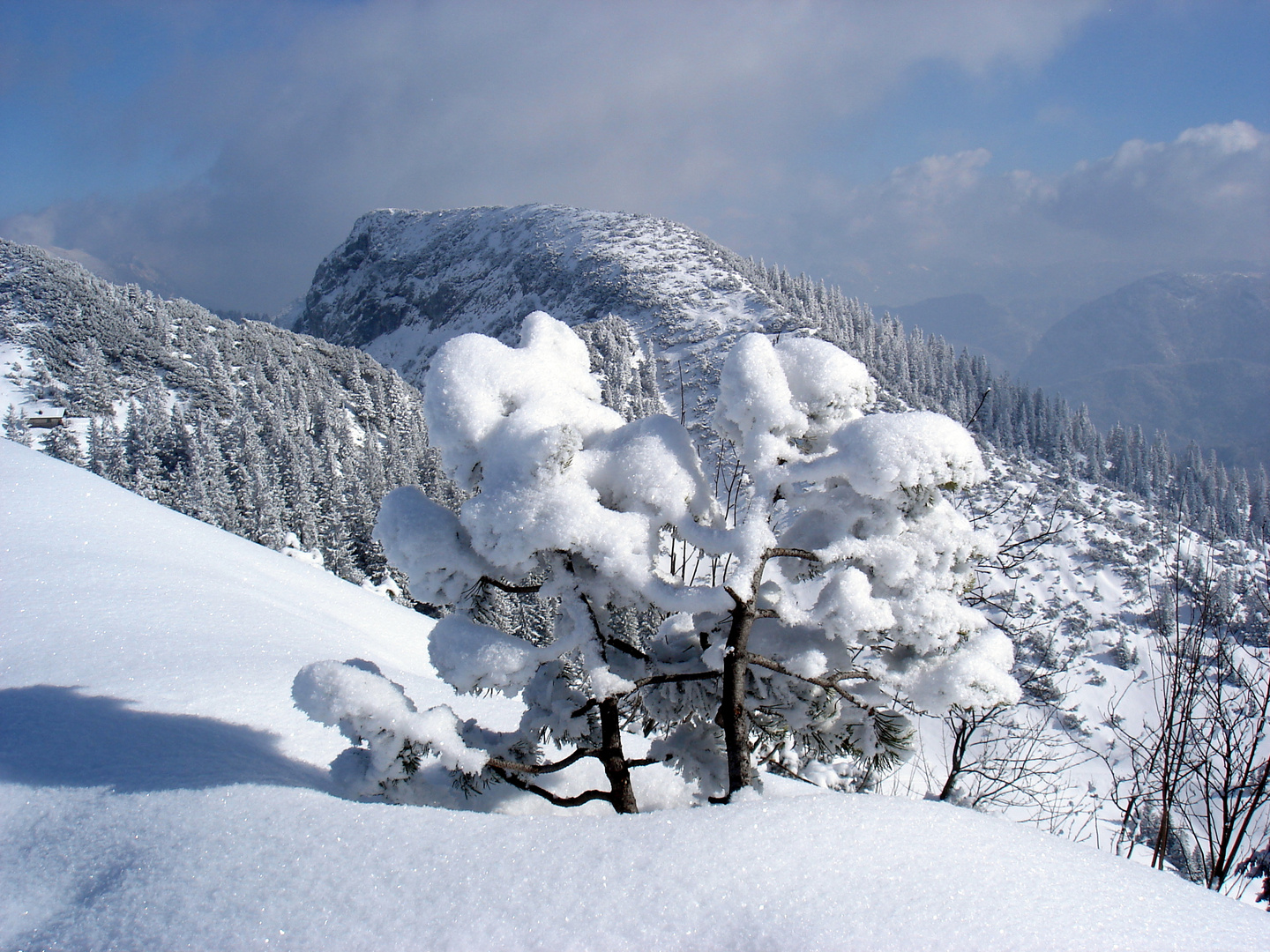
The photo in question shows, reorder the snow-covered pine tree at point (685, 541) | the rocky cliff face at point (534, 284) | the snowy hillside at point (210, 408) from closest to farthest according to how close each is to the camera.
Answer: the snow-covered pine tree at point (685, 541), the snowy hillside at point (210, 408), the rocky cliff face at point (534, 284)

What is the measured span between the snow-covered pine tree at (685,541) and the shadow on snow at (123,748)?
827 mm

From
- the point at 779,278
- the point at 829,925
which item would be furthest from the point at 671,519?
the point at 779,278

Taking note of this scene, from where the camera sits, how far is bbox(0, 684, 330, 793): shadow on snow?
145 inches

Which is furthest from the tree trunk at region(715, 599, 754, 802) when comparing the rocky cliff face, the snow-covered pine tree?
the rocky cliff face

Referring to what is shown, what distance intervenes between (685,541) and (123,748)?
157 inches

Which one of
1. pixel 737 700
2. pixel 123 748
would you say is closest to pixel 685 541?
pixel 737 700

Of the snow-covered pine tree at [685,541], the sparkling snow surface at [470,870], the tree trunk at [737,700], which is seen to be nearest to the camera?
the sparkling snow surface at [470,870]

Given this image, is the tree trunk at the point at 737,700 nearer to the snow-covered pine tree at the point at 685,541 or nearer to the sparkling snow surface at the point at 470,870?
the snow-covered pine tree at the point at 685,541

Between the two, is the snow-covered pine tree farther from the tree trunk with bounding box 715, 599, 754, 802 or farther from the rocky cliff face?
the rocky cliff face

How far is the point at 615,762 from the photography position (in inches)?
171

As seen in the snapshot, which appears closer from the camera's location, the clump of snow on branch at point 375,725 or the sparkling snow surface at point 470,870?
the sparkling snow surface at point 470,870

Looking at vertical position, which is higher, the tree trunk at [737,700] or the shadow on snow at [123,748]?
the tree trunk at [737,700]

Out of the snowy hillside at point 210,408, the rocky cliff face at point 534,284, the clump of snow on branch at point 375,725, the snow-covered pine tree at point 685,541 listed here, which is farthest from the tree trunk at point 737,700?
the rocky cliff face at point 534,284

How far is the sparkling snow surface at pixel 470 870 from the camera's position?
2559 millimetres
